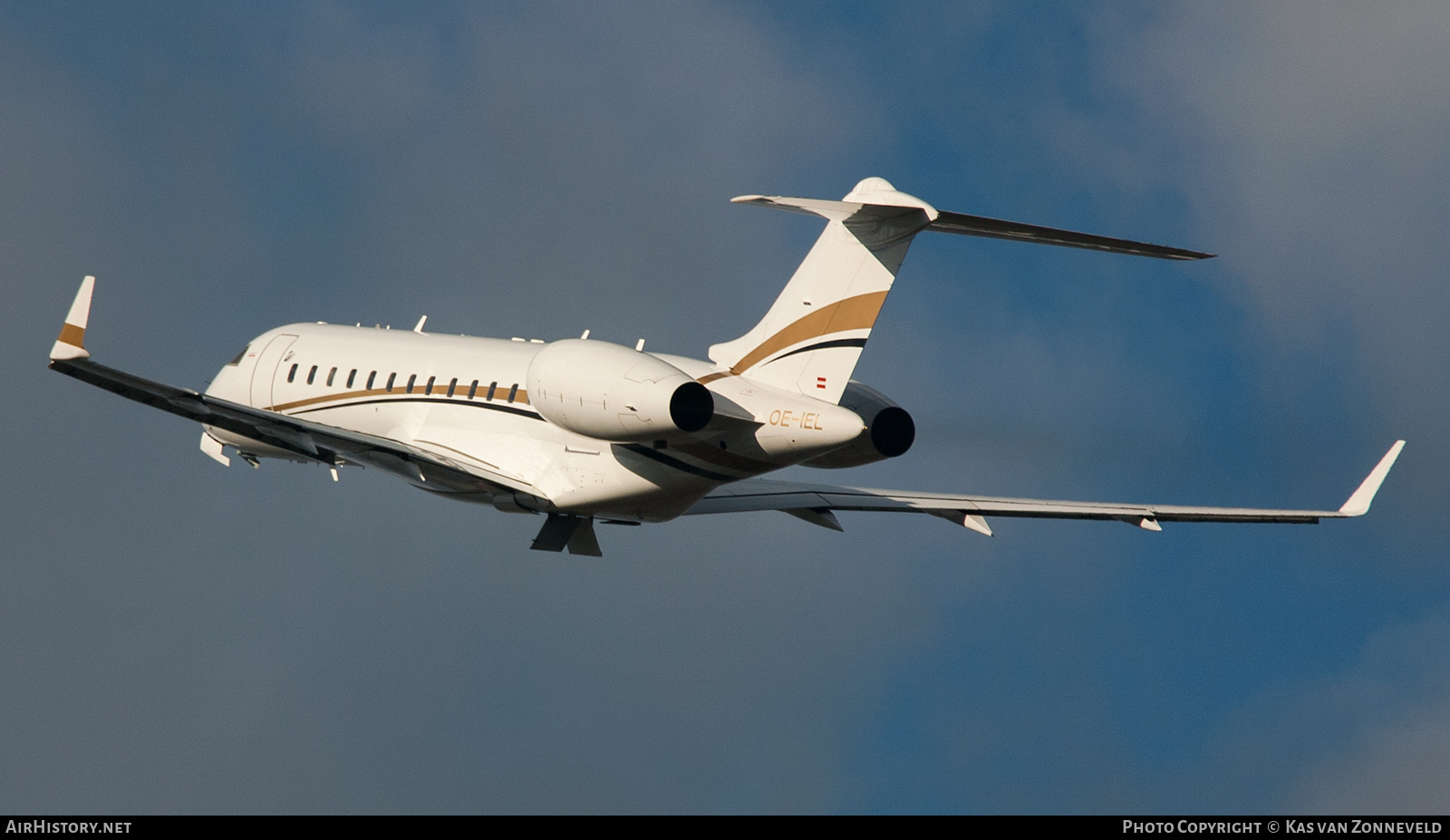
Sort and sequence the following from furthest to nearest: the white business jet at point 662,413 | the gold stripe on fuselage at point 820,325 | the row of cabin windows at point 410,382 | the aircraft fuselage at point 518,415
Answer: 1. the row of cabin windows at point 410,382
2. the aircraft fuselage at point 518,415
3. the gold stripe on fuselage at point 820,325
4. the white business jet at point 662,413

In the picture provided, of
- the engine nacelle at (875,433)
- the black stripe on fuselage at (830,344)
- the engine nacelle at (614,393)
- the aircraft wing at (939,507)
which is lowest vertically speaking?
the engine nacelle at (614,393)

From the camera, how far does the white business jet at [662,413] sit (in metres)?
22.9

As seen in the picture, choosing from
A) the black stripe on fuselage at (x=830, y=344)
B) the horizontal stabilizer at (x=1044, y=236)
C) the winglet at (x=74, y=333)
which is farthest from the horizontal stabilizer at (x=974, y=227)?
the winglet at (x=74, y=333)

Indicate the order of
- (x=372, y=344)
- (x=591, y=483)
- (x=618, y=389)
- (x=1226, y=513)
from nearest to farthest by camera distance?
(x=618, y=389), (x=591, y=483), (x=1226, y=513), (x=372, y=344)

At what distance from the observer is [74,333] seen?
2242 cm

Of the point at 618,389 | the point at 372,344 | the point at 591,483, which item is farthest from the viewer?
the point at 372,344

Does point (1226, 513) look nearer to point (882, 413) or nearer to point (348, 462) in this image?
point (882, 413)

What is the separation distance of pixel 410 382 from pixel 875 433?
926 cm

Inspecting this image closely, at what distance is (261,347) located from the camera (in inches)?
1328

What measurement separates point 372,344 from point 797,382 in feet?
34.2

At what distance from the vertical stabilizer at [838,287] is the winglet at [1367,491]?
26.4 ft

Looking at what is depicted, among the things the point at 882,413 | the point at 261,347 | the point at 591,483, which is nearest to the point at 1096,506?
the point at 882,413

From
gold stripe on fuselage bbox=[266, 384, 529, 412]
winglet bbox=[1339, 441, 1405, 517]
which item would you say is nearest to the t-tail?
gold stripe on fuselage bbox=[266, 384, 529, 412]

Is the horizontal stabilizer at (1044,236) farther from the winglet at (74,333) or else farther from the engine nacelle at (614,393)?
the winglet at (74,333)
